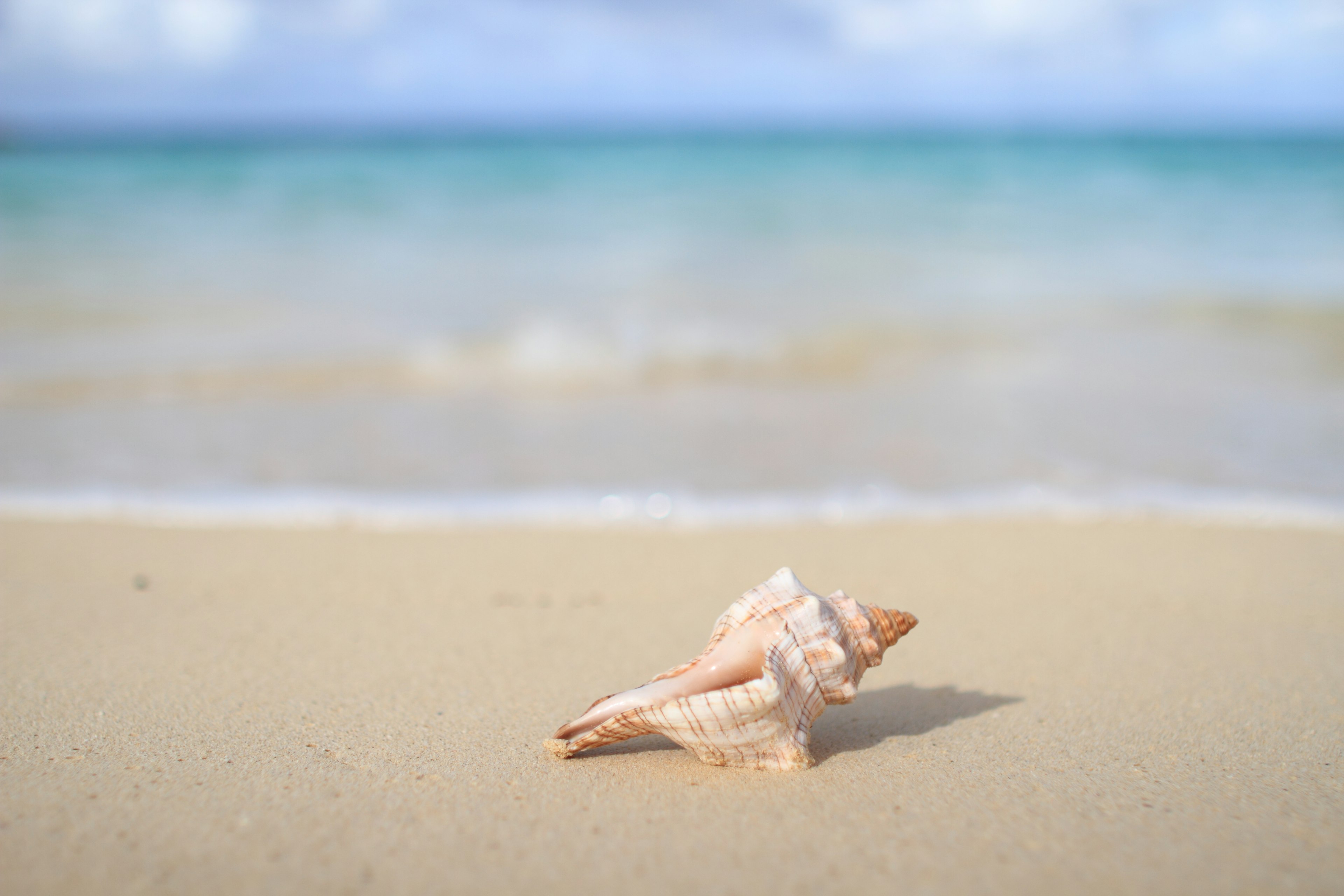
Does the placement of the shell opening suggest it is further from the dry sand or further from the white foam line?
the white foam line

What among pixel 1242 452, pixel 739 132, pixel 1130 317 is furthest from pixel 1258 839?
pixel 739 132

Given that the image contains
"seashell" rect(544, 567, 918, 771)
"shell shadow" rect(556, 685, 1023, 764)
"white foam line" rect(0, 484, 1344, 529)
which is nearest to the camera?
"seashell" rect(544, 567, 918, 771)

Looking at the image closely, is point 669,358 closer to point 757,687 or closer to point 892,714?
point 892,714

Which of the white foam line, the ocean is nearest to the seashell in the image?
the white foam line

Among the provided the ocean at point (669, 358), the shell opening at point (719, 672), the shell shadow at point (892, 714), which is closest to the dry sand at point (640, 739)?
the shell shadow at point (892, 714)

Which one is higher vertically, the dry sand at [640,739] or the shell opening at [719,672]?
the shell opening at [719,672]

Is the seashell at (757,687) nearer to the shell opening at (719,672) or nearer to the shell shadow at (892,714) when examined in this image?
the shell opening at (719,672)
